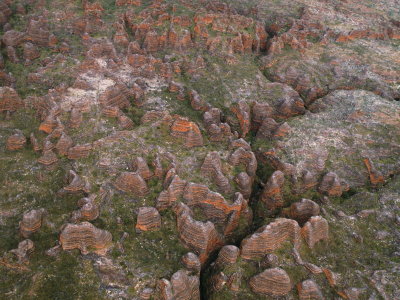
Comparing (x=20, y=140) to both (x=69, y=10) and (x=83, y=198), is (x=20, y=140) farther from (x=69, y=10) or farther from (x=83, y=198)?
(x=69, y=10)

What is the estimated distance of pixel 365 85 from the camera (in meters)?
49.4

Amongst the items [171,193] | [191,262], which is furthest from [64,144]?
[191,262]

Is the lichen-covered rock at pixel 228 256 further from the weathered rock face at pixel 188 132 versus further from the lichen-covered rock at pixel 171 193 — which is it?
the weathered rock face at pixel 188 132

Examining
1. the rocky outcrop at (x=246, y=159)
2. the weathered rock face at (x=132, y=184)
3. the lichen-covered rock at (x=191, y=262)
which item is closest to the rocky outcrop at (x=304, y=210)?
the rocky outcrop at (x=246, y=159)

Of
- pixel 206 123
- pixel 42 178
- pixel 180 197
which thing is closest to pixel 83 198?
pixel 42 178

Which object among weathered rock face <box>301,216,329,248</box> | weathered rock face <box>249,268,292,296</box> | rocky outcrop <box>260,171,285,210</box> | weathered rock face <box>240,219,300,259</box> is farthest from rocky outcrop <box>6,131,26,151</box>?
weathered rock face <box>301,216,329,248</box>

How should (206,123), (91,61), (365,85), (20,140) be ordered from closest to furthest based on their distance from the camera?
(20,140), (206,123), (91,61), (365,85)

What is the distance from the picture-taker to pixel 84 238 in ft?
81.3

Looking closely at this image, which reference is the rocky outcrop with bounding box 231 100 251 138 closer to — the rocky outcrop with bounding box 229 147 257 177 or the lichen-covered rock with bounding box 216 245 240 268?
the rocky outcrop with bounding box 229 147 257 177

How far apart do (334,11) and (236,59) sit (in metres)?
33.1

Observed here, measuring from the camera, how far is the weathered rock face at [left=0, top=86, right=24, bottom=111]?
36219 mm

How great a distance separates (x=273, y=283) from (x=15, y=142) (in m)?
27.7

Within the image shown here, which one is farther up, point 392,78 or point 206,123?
point 392,78

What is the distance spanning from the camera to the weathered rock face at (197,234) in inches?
1039
